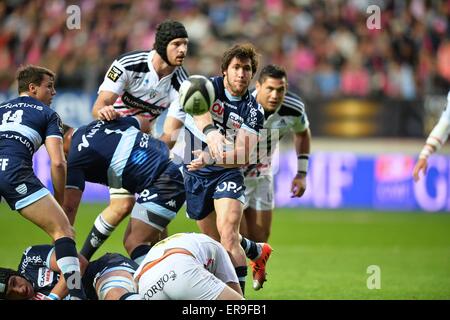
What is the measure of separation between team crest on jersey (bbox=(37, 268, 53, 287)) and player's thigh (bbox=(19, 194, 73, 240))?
0.32 m

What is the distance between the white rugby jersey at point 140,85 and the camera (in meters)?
8.49

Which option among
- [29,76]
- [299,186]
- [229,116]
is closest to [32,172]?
[29,76]

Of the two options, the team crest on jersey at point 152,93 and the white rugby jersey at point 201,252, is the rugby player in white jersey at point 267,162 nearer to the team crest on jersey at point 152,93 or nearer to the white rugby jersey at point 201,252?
the team crest on jersey at point 152,93

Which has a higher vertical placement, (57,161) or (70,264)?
(57,161)

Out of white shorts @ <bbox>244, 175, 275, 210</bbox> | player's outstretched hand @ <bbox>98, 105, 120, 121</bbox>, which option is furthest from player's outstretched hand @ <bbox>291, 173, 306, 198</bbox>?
player's outstretched hand @ <bbox>98, 105, 120, 121</bbox>

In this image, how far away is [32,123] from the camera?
276 inches

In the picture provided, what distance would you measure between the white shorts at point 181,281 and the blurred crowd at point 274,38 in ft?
37.0

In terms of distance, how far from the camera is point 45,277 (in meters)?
6.84

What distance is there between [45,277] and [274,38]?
1265 cm

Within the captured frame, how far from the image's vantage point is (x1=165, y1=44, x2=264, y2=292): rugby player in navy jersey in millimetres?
7289

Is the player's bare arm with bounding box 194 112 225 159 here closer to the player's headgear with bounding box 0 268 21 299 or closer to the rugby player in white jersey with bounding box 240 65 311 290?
the rugby player in white jersey with bounding box 240 65 311 290

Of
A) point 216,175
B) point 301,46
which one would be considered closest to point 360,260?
point 216,175

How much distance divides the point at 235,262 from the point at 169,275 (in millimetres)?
1502

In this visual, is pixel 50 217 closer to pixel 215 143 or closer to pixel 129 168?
pixel 129 168
